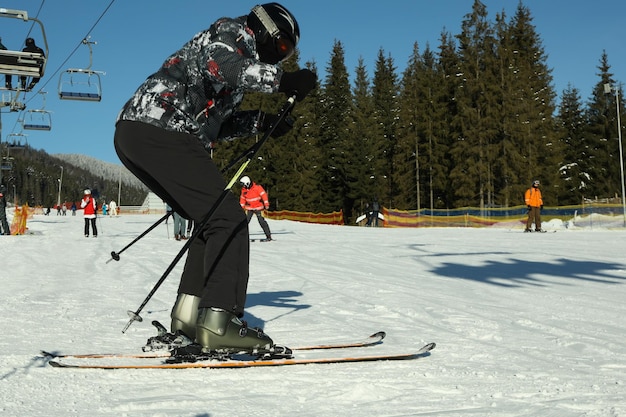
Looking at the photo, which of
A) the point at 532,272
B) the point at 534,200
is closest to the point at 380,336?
the point at 532,272

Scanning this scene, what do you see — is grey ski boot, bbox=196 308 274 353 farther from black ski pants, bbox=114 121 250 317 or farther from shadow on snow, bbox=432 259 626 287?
shadow on snow, bbox=432 259 626 287

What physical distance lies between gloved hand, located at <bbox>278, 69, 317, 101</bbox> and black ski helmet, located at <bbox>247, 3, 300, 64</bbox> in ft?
0.74

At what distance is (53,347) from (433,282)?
4.38 metres

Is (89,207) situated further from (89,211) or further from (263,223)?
(263,223)

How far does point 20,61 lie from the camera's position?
1538cm

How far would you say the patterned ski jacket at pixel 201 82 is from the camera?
2.69 meters

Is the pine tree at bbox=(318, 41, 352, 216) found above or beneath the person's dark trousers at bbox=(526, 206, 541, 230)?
above

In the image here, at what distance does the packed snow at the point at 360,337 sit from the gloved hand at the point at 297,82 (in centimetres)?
126

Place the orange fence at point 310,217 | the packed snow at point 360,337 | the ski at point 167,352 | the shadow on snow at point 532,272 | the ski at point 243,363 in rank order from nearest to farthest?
the packed snow at point 360,337
the ski at point 243,363
the ski at point 167,352
the shadow on snow at point 532,272
the orange fence at point 310,217

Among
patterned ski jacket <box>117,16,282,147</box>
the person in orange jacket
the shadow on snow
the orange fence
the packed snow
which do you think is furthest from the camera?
the orange fence

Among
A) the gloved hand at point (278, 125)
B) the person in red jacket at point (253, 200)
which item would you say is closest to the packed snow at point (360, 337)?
the gloved hand at point (278, 125)

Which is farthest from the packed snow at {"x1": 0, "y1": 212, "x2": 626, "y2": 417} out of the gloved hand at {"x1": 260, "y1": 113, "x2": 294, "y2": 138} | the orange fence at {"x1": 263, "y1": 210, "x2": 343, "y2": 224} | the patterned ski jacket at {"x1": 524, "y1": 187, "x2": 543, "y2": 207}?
the orange fence at {"x1": 263, "y1": 210, "x2": 343, "y2": 224}

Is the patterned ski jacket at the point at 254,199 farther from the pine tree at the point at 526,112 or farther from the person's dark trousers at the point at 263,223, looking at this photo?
the pine tree at the point at 526,112

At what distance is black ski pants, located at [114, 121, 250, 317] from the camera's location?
274 cm
